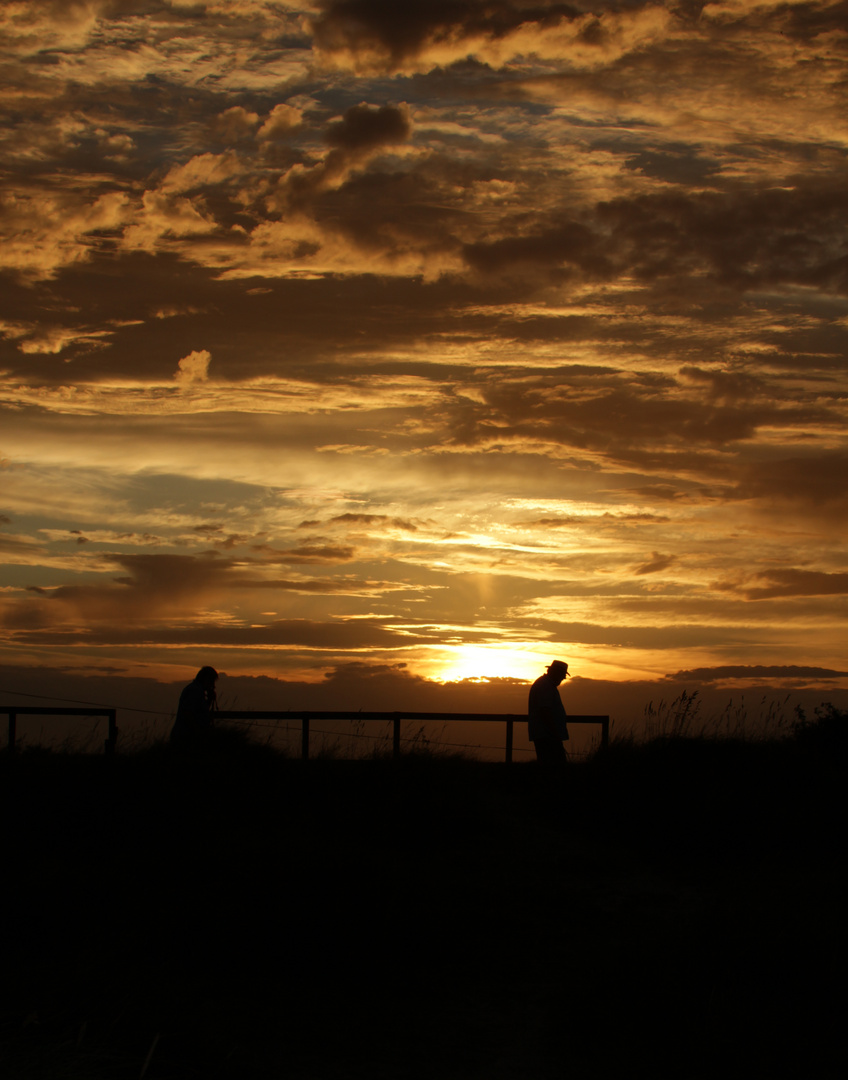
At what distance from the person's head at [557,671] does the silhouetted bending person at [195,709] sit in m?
4.90

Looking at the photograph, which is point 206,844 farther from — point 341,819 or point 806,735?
point 806,735

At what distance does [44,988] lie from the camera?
703cm

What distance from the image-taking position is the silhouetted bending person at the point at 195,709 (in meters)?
13.5

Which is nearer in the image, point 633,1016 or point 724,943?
point 633,1016

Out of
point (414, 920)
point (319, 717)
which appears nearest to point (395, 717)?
point (319, 717)

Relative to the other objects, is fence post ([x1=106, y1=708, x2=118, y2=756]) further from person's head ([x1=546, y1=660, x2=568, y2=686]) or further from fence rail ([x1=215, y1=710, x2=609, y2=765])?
person's head ([x1=546, y1=660, x2=568, y2=686])

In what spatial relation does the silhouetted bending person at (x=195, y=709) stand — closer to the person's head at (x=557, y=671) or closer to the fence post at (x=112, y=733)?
the fence post at (x=112, y=733)

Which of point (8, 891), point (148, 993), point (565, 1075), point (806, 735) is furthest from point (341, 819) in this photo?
point (806, 735)

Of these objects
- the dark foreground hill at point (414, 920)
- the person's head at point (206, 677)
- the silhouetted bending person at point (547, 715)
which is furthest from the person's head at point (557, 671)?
the person's head at point (206, 677)

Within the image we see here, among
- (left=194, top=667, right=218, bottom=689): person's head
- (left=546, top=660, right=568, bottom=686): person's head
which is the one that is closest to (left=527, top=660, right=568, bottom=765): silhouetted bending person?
(left=546, top=660, right=568, bottom=686): person's head

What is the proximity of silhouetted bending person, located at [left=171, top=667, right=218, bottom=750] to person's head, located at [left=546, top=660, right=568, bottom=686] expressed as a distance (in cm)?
490

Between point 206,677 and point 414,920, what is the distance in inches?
233

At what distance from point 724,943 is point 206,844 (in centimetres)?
527

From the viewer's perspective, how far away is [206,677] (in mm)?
13461
